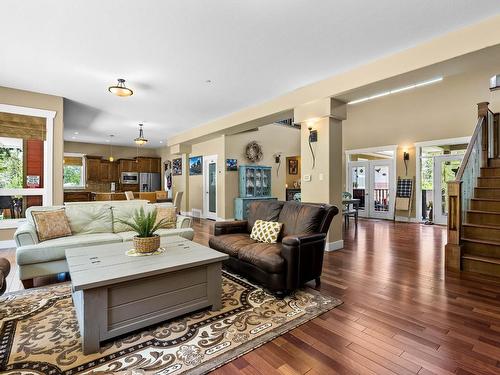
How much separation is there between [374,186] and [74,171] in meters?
11.6

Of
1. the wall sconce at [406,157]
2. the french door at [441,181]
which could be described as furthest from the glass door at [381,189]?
the french door at [441,181]

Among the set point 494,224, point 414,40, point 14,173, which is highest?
point 414,40

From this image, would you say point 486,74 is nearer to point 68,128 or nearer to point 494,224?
point 494,224

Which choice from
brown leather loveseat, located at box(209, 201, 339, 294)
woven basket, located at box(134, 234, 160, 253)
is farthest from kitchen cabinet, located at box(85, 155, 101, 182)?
woven basket, located at box(134, 234, 160, 253)

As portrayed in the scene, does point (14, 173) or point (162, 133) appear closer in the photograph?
point (14, 173)

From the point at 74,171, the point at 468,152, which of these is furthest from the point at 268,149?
the point at 74,171

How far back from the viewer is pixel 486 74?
652 cm

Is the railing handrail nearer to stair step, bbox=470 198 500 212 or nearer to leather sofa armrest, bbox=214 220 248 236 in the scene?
stair step, bbox=470 198 500 212

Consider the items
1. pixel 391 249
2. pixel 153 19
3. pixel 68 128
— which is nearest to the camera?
pixel 153 19

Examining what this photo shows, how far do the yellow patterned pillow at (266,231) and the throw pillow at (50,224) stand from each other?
2.52 meters

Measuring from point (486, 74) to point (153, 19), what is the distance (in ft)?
26.3

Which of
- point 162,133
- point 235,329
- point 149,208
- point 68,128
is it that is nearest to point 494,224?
point 235,329

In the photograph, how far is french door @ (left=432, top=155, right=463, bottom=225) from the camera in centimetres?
746

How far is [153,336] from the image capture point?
2008 millimetres
